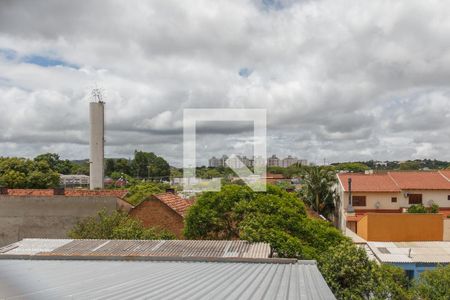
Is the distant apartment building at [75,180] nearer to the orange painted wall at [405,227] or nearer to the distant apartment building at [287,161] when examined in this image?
the distant apartment building at [287,161]

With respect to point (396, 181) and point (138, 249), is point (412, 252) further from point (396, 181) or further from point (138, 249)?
point (396, 181)

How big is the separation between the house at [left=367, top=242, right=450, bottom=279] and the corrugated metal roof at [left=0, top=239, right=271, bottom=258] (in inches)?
324

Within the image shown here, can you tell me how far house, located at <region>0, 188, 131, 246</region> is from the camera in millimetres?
22109

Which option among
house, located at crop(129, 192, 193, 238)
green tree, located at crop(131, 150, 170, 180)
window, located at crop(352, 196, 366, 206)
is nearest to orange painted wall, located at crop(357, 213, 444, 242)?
window, located at crop(352, 196, 366, 206)

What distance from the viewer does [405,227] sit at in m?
22.4

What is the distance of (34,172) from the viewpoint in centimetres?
5022

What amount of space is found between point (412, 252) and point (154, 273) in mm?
14659

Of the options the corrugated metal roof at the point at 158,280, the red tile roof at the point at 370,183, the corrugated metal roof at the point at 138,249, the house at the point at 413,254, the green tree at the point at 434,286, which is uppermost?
the red tile roof at the point at 370,183

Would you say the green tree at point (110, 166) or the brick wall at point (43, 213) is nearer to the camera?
the brick wall at point (43, 213)

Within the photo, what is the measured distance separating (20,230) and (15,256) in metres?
14.7

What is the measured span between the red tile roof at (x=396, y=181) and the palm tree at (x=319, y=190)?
6.33 ft

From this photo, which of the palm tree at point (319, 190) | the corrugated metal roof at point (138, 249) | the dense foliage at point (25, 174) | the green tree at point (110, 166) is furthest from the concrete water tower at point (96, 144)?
the green tree at point (110, 166)

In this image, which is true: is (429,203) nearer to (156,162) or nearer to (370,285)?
(370,285)

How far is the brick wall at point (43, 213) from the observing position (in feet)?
72.6
